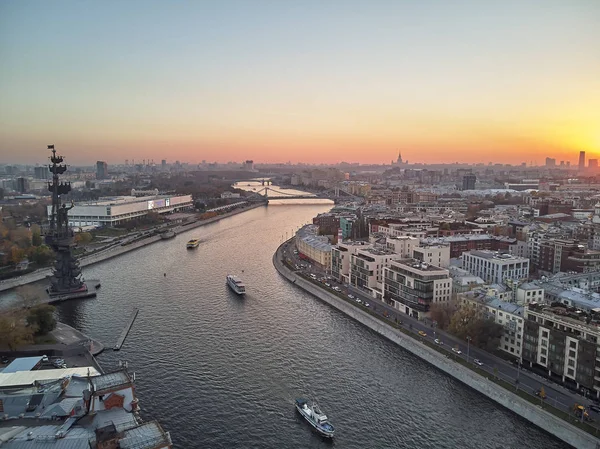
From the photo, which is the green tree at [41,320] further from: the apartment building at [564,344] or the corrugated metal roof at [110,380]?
the apartment building at [564,344]

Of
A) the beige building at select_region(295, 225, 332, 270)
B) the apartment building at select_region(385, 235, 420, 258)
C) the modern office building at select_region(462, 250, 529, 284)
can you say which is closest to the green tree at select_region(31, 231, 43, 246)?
the beige building at select_region(295, 225, 332, 270)

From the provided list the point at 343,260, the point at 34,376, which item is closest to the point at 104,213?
the point at 343,260

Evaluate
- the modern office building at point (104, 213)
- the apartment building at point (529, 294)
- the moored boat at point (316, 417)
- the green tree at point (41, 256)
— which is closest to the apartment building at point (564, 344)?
the apartment building at point (529, 294)

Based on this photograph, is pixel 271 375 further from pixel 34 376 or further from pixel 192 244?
pixel 192 244

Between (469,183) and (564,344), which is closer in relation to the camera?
(564,344)

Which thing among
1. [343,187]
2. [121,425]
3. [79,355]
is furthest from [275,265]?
[343,187]

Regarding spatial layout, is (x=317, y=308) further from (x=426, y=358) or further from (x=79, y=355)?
(x=79, y=355)
